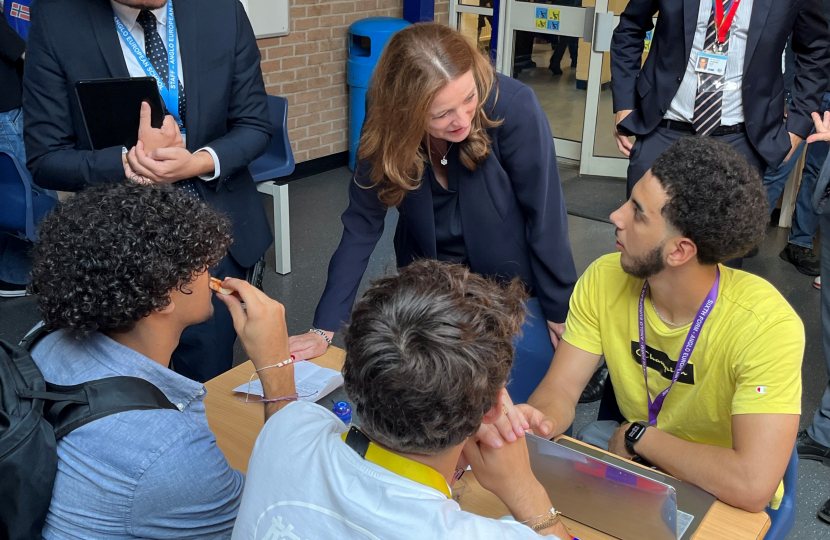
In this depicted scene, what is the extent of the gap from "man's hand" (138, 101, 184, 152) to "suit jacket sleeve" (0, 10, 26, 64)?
179 cm

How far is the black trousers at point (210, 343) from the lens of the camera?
2.37 metres

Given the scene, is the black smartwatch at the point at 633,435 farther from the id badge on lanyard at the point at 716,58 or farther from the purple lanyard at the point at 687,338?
the id badge on lanyard at the point at 716,58

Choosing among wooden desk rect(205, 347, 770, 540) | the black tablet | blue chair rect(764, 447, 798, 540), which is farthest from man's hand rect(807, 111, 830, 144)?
the black tablet

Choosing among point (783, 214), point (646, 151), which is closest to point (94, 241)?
point (646, 151)

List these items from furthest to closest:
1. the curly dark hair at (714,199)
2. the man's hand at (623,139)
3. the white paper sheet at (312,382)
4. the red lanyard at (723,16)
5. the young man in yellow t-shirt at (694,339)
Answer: the man's hand at (623,139) < the red lanyard at (723,16) < the white paper sheet at (312,382) < the curly dark hair at (714,199) < the young man in yellow t-shirt at (694,339)

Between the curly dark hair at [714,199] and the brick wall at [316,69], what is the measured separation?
4.02m

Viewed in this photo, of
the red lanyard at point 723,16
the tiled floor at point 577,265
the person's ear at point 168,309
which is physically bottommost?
the tiled floor at point 577,265

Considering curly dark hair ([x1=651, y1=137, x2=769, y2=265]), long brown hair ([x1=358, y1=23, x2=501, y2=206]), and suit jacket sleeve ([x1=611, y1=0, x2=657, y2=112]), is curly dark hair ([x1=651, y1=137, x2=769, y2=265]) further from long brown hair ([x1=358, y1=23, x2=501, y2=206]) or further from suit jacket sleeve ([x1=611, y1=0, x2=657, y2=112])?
suit jacket sleeve ([x1=611, y1=0, x2=657, y2=112])

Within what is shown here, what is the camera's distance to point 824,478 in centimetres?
266

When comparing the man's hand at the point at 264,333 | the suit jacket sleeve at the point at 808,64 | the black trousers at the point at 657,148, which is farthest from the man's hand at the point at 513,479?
the suit jacket sleeve at the point at 808,64

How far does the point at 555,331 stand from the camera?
2.25 m

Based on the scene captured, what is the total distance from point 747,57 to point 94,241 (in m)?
2.53

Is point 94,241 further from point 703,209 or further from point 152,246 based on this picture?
point 703,209

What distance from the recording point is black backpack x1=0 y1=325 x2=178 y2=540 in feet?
3.67
